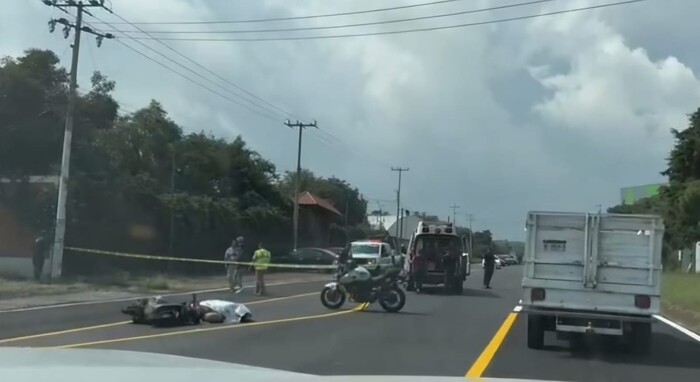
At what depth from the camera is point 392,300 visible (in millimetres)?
23188

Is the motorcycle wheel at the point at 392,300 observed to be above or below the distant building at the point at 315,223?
below

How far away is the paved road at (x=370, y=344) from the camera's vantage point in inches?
527

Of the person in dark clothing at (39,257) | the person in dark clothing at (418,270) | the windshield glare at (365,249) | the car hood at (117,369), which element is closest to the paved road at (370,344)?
the car hood at (117,369)

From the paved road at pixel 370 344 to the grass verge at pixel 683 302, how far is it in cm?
278

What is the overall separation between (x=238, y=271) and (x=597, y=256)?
16.2 m

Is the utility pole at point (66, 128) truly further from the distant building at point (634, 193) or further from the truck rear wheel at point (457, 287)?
the distant building at point (634, 193)

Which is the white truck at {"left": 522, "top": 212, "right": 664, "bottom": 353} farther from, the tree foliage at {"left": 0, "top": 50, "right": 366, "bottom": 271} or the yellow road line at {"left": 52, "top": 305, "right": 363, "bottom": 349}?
the tree foliage at {"left": 0, "top": 50, "right": 366, "bottom": 271}

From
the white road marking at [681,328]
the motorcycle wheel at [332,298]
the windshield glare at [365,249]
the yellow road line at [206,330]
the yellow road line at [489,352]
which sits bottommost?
the yellow road line at [206,330]

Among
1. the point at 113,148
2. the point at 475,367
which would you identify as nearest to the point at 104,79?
the point at 113,148

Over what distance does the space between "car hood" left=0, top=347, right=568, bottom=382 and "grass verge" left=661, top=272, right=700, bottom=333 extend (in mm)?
18776

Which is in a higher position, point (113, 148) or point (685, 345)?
point (113, 148)

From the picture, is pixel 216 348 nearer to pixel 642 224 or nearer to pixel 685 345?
pixel 642 224

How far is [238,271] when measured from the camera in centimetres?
3095

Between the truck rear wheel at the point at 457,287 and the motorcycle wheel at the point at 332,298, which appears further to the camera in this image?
the truck rear wheel at the point at 457,287
